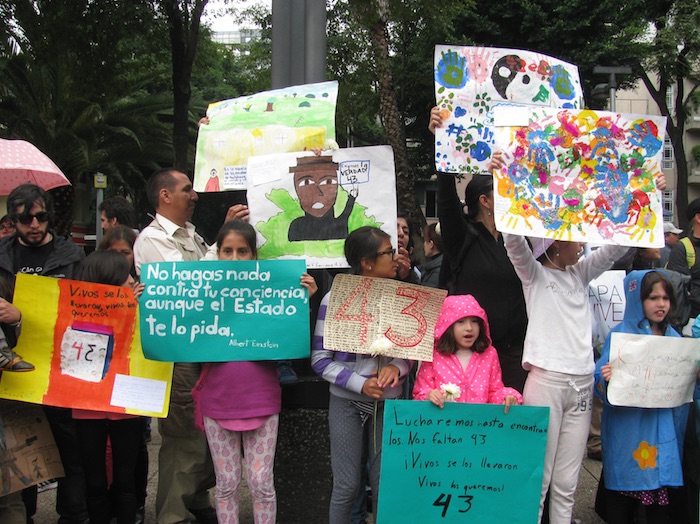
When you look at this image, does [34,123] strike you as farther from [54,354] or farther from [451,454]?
[451,454]

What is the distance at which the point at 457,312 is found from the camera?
11.3 feet

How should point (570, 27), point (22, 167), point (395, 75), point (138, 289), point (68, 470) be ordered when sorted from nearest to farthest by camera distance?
1. point (138, 289)
2. point (68, 470)
3. point (22, 167)
4. point (570, 27)
5. point (395, 75)

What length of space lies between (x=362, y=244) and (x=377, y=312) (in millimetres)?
352

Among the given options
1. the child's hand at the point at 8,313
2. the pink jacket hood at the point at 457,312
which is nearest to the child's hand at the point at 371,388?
the pink jacket hood at the point at 457,312

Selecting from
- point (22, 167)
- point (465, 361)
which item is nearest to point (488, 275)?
point (465, 361)

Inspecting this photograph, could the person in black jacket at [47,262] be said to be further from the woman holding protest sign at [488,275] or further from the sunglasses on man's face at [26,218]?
the woman holding protest sign at [488,275]

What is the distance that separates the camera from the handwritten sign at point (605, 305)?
510cm

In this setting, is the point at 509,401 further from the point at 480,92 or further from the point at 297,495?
the point at 480,92

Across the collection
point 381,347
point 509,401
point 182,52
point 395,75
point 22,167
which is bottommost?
point 509,401

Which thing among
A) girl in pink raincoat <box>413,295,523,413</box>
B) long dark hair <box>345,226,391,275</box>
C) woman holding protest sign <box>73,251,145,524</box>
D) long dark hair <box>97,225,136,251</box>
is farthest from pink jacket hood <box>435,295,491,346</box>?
long dark hair <box>97,225,136,251</box>

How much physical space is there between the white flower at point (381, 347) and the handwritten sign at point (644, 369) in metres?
A: 1.18

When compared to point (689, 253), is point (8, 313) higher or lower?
lower

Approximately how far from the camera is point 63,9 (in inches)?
363

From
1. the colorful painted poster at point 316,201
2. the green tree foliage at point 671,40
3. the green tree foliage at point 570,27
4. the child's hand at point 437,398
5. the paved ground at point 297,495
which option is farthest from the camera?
the green tree foliage at point 570,27
